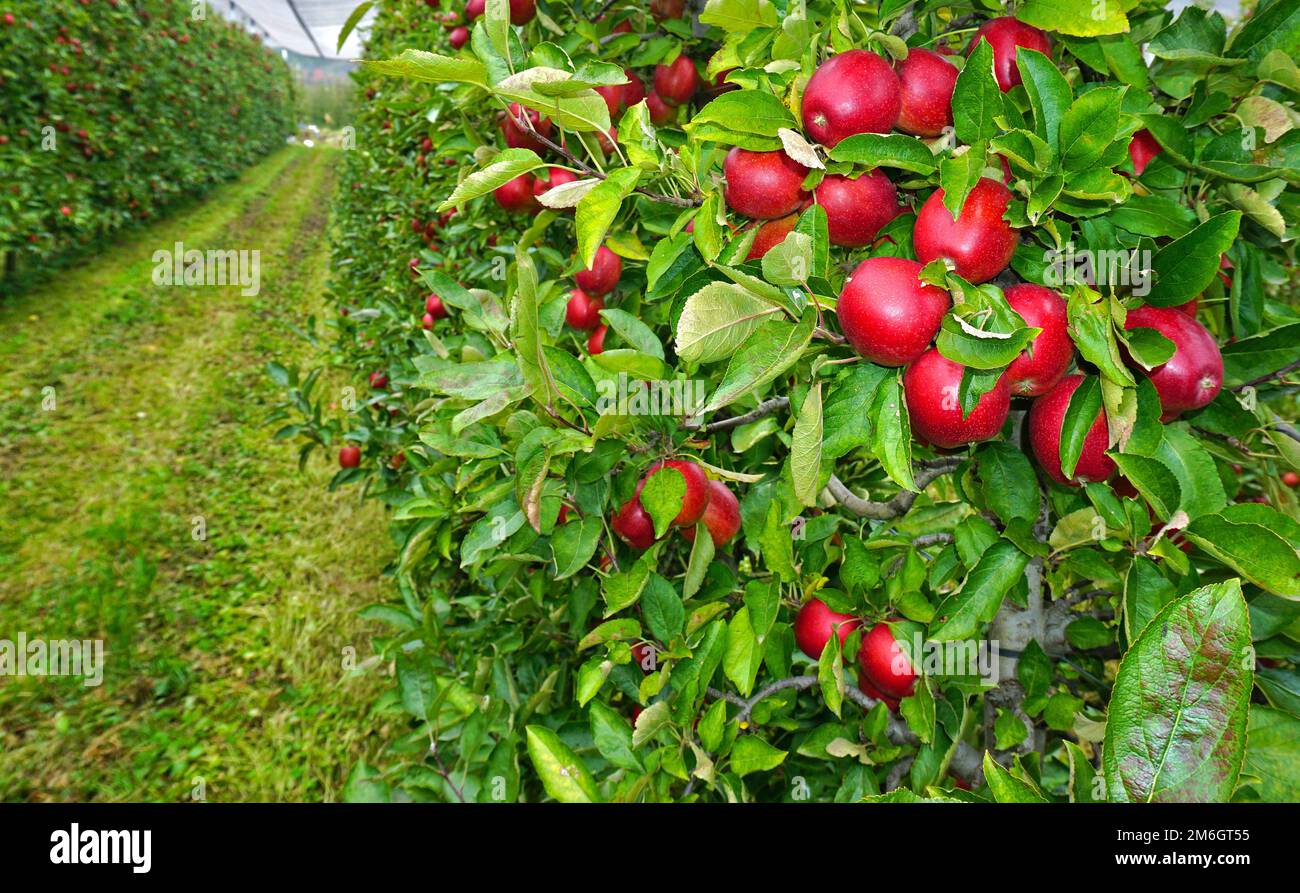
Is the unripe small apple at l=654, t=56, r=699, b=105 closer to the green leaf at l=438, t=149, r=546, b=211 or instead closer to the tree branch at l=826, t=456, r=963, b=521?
the green leaf at l=438, t=149, r=546, b=211

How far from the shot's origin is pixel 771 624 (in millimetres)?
998

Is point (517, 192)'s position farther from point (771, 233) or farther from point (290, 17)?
point (290, 17)

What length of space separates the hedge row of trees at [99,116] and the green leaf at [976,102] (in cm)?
514

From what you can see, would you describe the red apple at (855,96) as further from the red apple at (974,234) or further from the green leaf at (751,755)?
the green leaf at (751,755)

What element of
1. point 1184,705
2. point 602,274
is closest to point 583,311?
point 602,274

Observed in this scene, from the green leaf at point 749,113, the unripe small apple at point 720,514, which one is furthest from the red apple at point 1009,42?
the unripe small apple at point 720,514

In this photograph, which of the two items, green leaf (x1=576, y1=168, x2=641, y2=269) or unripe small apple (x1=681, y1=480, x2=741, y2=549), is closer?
green leaf (x1=576, y1=168, x2=641, y2=269)

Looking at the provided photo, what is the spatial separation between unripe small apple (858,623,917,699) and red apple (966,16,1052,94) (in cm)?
69

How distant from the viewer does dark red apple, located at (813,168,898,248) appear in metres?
0.78

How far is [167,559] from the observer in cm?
362

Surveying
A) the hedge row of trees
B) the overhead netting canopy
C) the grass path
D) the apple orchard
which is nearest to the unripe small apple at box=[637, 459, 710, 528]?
the apple orchard

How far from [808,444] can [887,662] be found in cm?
46

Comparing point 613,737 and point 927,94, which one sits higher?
point 927,94
